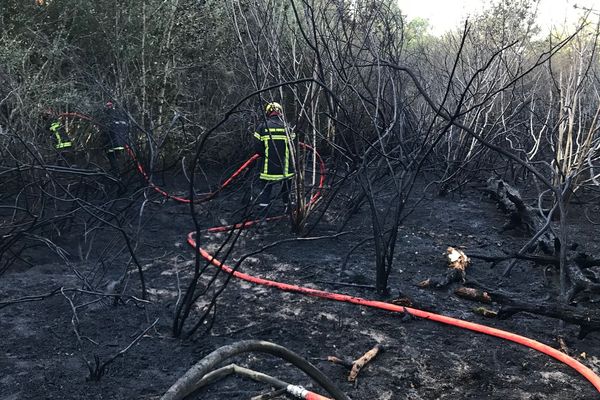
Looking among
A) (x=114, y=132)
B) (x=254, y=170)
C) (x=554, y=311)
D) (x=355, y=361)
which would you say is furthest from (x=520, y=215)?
(x=114, y=132)

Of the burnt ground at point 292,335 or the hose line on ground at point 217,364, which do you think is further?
the burnt ground at point 292,335

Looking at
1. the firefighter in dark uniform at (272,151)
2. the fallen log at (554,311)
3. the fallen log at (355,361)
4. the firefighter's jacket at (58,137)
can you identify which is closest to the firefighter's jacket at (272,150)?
the firefighter in dark uniform at (272,151)

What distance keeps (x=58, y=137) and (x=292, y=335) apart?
5264 millimetres

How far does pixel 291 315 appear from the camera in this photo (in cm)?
392

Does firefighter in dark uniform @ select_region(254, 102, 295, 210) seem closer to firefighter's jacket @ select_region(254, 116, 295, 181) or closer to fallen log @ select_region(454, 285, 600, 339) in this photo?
firefighter's jacket @ select_region(254, 116, 295, 181)

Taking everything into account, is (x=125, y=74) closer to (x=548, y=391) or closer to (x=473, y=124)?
(x=473, y=124)

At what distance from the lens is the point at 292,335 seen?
3.59 m

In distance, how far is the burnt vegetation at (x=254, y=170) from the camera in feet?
12.6

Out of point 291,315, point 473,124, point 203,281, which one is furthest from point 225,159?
point 291,315

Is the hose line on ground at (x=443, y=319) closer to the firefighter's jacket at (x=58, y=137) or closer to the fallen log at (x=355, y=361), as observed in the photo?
the fallen log at (x=355, y=361)

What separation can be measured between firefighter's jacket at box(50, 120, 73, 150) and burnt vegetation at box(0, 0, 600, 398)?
19 cm

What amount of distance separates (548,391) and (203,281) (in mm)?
2883

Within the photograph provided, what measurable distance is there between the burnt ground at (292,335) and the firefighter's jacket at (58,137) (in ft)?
7.23

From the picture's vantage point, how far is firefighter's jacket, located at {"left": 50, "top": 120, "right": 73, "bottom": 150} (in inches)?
292
